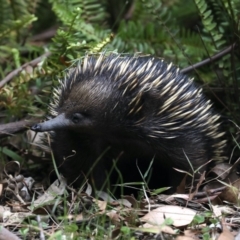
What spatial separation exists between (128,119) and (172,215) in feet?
2.01

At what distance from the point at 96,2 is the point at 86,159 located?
85.7 inches

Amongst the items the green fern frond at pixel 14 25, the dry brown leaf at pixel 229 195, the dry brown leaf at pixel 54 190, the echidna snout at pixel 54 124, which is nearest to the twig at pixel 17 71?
the green fern frond at pixel 14 25

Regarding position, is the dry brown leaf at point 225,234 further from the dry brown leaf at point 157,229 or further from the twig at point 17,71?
the twig at point 17,71

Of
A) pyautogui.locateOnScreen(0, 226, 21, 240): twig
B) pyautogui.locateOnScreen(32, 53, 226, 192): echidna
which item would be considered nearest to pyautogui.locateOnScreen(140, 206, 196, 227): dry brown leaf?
pyautogui.locateOnScreen(32, 53, 226, 192): echidna

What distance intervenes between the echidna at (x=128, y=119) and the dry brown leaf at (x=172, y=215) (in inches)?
16.8

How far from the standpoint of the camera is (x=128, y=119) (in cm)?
359

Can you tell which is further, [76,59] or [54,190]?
[76,59]

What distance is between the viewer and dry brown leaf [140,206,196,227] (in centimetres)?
317

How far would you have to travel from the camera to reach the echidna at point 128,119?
3.53m

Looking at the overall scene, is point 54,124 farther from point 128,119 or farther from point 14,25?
point 14,25

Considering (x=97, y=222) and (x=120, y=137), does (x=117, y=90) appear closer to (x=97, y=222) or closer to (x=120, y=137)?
(x=120, y=137)

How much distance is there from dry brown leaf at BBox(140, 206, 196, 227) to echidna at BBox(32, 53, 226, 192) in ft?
1.40

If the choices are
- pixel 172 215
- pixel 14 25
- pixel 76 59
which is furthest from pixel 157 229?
pixel 14 25

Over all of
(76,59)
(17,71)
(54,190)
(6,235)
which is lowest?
(54,190)
